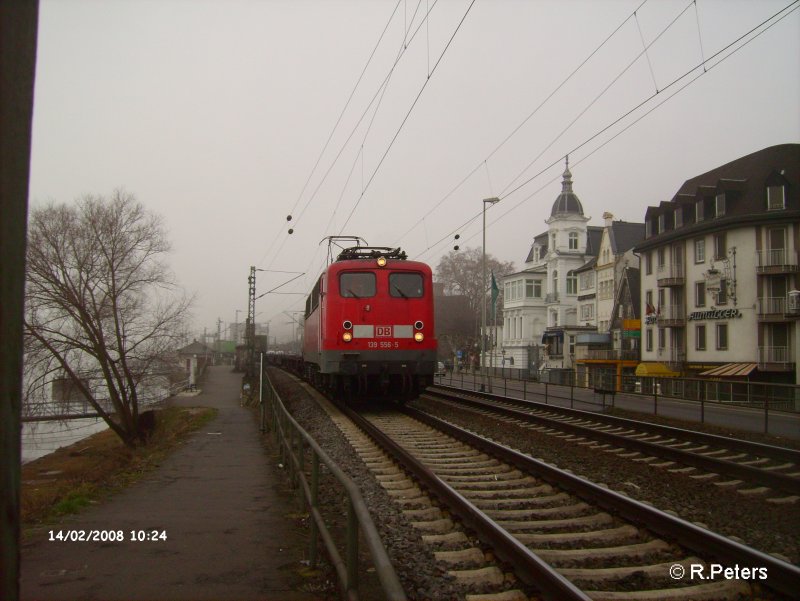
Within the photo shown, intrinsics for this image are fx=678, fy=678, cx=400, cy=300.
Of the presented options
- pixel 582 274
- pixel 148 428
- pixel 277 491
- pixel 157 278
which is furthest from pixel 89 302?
pixel 582 274

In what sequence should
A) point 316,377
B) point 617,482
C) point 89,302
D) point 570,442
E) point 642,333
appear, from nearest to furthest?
point 617,482
point 570,442
point 316,377
point 89,302
point 642,333

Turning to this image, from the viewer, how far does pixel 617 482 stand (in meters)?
8.60

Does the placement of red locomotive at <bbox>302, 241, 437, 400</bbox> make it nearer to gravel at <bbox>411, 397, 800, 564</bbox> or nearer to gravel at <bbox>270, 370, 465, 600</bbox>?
gravel at <bbox>411, 397, 800, 564</bbox>

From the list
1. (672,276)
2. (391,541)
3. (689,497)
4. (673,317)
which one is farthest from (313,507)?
(672,276)

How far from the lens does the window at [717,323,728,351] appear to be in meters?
36.1

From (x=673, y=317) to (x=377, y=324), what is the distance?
2987 centimetres

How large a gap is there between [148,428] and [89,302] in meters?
6.55

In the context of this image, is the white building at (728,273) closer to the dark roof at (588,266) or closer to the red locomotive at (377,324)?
the dark roof at (588,266)

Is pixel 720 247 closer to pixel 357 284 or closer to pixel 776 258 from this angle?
pixel 776 258

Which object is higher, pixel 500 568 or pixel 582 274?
pixel 582 274

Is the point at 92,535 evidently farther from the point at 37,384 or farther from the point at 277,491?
the point at 37,384

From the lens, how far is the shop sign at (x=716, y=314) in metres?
35.2

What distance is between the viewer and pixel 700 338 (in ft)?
127

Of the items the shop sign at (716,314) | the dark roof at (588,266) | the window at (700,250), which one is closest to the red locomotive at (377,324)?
the shop sign at (716,314)
